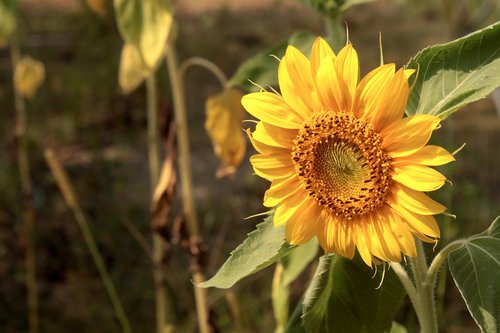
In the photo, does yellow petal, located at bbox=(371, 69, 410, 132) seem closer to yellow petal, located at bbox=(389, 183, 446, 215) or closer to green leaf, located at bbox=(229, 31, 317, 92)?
yellow petal, located at bbox=(389, 183, 446, 215)

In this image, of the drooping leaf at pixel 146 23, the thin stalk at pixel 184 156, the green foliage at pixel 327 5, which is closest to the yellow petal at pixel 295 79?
the green foliage at pixel 327 5

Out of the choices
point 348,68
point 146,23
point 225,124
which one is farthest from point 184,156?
point 348,68

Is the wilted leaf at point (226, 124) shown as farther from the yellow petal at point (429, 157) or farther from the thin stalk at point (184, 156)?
the yellow petal at point (429, 157)

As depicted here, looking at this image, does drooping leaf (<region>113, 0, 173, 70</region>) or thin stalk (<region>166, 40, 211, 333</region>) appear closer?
drooping leaf (<region>113, 0, 173, 70</region>)

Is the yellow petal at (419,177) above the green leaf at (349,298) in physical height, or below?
above

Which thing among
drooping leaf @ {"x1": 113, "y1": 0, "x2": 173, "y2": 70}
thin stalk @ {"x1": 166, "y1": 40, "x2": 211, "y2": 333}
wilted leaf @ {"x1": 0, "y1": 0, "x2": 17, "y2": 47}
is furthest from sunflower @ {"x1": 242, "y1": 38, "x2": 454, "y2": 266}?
wilted leaf @ {"x1": 0, "y1": 0, "x2": 17, "y2": 47}

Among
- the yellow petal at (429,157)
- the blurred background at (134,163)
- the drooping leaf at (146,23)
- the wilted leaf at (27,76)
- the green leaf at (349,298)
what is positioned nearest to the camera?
the yellow petal at (429,157)

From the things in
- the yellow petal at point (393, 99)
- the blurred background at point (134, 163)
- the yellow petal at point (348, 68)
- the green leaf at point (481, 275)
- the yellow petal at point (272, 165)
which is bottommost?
the blurred background at point (134, 163)
